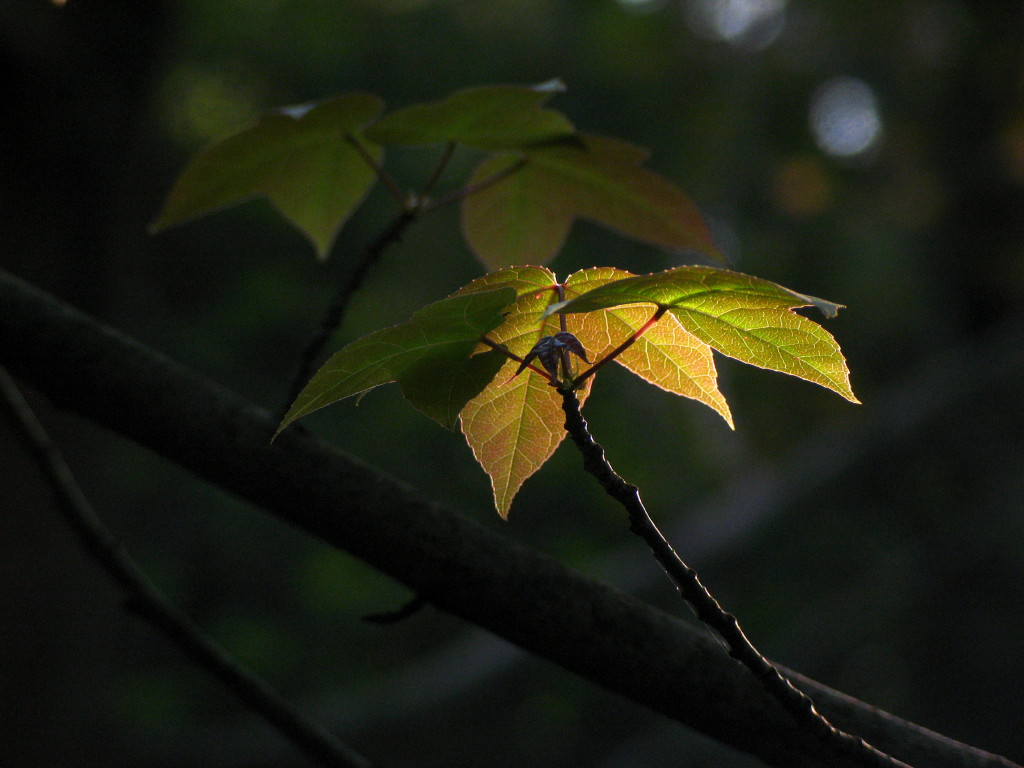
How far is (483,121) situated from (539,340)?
226mm

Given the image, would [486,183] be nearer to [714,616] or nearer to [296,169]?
[296,169]

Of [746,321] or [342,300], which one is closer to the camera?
[746,321]

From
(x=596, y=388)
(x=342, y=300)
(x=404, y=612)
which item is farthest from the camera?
(x=596, y=388)

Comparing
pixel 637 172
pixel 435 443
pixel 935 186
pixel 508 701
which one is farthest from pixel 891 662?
pixel 637 172

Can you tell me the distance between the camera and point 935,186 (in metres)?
3.73

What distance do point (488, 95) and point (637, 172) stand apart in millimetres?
136

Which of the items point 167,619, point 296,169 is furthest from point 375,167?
point 167,619

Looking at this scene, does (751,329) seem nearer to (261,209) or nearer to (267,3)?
(261,209)

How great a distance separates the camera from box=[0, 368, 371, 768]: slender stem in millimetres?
606

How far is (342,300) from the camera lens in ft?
1.98

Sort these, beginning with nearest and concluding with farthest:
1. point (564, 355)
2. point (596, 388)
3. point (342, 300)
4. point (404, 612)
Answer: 1. point (564, 355)
2. point (404, 612)
3. point (342, 300)
4. point (596, 388)

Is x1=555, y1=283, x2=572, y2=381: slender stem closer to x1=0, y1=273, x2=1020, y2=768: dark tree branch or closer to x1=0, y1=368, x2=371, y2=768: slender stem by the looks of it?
x1=0, y1=273, x2=1020, y2=768: dark tree branch

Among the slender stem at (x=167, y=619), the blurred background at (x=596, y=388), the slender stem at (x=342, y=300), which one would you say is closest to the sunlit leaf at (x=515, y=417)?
the slender stem at (x=342, y=300)

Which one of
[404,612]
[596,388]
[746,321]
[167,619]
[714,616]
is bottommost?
[596,388]
